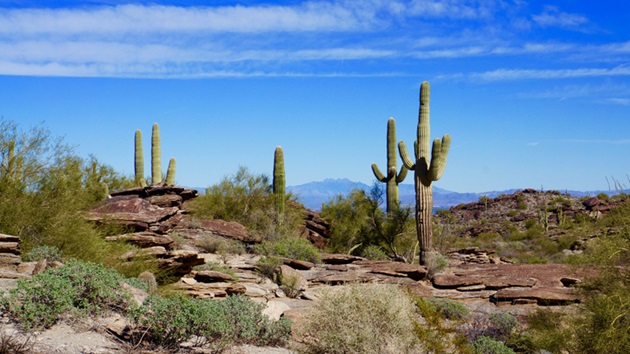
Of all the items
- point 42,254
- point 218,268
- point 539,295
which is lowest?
point 539,295

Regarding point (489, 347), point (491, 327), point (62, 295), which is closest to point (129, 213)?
point (62, 295)

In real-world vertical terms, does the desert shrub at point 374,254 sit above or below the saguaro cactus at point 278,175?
below

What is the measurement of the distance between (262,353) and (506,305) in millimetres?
9278

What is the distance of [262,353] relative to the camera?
9461 mm

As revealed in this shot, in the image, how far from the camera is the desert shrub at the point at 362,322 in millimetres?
9648

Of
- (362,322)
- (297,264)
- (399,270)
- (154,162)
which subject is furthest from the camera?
(154,162)

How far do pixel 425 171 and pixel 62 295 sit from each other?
54.8 feet

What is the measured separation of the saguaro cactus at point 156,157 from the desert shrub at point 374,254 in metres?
11.5

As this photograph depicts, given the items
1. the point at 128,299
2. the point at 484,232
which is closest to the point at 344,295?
the point at 128,299

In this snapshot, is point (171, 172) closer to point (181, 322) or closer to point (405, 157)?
point (405, 157)

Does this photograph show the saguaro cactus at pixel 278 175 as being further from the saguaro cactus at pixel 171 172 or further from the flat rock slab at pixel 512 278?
the flat rock slab at pixel 512 278

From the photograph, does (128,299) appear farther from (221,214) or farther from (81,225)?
(221,214)

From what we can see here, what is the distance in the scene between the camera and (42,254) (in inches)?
459

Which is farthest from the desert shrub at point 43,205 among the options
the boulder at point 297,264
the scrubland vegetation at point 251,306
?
the boulder at point 297,264
